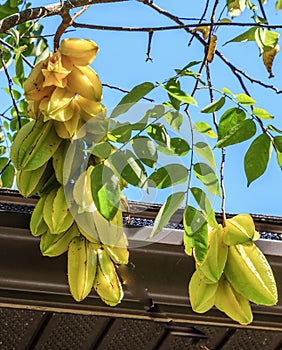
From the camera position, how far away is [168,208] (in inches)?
46.0

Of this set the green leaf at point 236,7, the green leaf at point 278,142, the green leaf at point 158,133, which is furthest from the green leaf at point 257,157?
the green leaf at point 236,7

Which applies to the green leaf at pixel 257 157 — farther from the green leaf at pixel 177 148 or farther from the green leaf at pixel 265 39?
the green leaf at pixel 265 39

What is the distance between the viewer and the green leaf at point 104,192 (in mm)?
1079

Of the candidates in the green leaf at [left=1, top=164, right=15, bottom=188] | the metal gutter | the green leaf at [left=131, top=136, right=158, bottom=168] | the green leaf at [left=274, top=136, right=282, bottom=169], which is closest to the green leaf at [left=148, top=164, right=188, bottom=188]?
the green leaf at [left=131, top=136, right=158, bottom=168]

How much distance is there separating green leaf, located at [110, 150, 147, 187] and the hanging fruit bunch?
0.02 metres

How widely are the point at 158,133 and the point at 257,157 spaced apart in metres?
0.14

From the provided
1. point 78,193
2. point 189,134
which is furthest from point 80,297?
point 189,134

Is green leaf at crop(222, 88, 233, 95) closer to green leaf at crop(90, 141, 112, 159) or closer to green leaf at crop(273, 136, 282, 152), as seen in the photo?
green leaf at crop(273, 136, 282, 152)

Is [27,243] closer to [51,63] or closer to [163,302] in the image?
[163,302]

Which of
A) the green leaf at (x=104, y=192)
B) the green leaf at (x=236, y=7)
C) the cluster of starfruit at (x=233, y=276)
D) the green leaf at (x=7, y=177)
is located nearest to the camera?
the green leaf at (x=104, y=192)

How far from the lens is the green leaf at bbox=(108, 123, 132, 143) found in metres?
1.14

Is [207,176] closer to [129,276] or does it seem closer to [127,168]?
[127,168]

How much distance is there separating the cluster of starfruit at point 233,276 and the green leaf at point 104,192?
0.16 meters

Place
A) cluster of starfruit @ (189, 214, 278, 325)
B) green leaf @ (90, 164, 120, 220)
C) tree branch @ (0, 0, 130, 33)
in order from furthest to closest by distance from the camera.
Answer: tree branch @ (0, 0, 130, 33), cluster of starfruit @ (189, 214, 278, 325), green leaf @ (90, 164, 120, 220)
